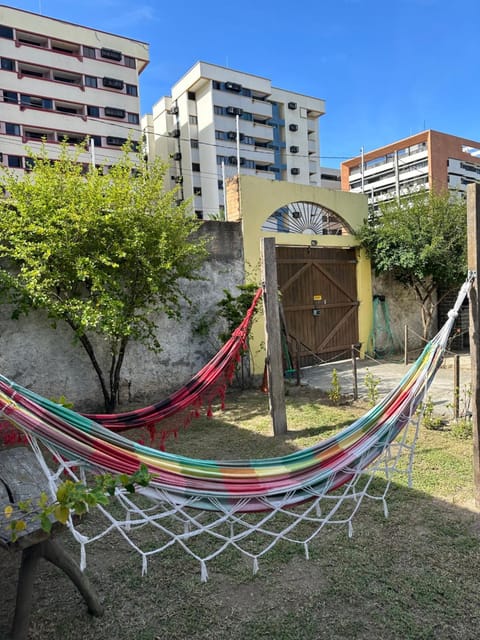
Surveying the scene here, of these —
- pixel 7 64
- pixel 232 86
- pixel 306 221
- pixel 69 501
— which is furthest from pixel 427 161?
pixel 69 501

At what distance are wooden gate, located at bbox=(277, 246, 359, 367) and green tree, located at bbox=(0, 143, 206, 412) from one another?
2.28m

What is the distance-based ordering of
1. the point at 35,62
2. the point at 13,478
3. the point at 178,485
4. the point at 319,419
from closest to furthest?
the point at 178,485 < the point at 13,478 < the point at 319,419 < the point at 35,62

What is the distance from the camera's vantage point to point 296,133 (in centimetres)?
3759

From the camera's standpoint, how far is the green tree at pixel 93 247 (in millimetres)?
4387

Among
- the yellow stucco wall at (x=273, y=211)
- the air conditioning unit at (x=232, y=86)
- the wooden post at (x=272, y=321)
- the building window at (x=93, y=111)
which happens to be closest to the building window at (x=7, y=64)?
the building window at (x=93, y=111)

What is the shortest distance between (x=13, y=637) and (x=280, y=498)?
116 cm

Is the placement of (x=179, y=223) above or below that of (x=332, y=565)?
above

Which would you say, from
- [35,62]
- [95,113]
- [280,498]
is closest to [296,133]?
[95,113]

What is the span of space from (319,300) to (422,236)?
6.64ft

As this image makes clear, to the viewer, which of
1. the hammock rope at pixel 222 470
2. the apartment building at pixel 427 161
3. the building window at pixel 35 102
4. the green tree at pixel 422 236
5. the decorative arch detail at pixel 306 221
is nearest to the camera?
the hammock rope at pixel 222 470

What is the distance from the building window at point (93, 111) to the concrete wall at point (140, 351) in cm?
2602

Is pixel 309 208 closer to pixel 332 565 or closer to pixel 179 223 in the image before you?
pixel 179 223

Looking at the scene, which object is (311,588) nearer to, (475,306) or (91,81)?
(475,306)

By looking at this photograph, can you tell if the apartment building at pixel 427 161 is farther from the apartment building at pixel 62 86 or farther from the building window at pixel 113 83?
the apartment building at pixel 62 86
